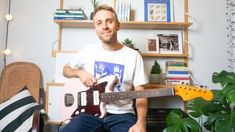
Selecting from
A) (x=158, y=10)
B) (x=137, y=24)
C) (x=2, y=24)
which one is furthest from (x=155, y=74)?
(x=2, y=24)

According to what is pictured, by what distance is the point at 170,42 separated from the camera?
2.50 metres

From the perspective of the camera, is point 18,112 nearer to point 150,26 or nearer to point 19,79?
point 19,79

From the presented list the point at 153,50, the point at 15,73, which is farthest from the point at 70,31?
the point at 153,50

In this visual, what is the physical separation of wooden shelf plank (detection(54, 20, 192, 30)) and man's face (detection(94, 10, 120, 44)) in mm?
618

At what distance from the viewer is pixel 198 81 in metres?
2.51

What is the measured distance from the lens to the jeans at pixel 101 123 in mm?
1462

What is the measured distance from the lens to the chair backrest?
236cm

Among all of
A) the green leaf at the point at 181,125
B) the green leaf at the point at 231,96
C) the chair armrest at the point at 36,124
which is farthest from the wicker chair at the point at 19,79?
the green leaf at the point at 231,96

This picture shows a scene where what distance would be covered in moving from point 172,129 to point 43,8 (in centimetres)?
177

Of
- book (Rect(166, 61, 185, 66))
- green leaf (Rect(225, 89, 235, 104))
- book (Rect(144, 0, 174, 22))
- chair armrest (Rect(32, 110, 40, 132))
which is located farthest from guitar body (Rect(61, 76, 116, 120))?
book (Rect(144, 0, 174, 22))

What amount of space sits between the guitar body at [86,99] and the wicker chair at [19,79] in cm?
79

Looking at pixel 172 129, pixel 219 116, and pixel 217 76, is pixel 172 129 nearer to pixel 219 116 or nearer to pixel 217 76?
pixel 219 116

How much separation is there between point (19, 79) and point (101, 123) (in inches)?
47.5

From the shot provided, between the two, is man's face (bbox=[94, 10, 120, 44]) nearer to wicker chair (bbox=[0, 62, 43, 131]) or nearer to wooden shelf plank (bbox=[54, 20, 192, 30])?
wooden shelf plank (bbox=[54, 20, 192, 30])
